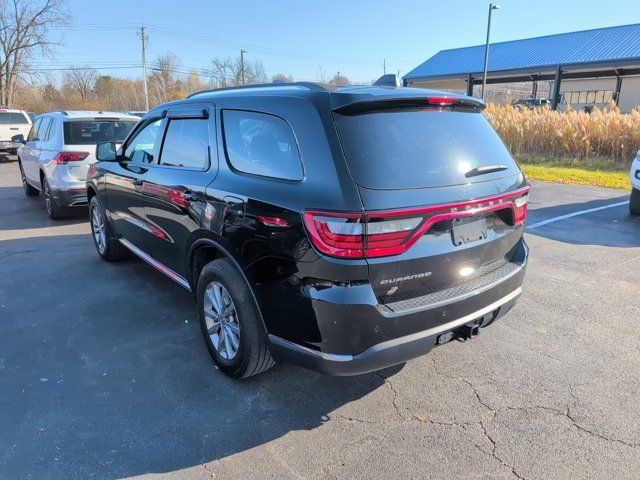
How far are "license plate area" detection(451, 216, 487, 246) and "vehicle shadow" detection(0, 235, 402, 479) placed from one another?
1.16 metres

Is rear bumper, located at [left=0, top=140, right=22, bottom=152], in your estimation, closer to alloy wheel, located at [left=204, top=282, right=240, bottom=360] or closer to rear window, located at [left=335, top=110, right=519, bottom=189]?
alloy wheel, located at [left=204, top=282, right=240, bottom=360]

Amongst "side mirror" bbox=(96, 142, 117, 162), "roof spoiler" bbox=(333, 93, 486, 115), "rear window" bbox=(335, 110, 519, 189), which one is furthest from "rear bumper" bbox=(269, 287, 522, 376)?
"side mirror" bbox=(96, 142, 117, 162)

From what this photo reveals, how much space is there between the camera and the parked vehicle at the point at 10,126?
1686 cm

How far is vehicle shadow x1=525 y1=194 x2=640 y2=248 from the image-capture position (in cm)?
657

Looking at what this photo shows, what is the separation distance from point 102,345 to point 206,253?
120 cm

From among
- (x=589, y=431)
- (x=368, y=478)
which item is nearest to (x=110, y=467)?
(x=368, y=478)

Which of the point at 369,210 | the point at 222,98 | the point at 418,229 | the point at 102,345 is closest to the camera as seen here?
the point at 369,210

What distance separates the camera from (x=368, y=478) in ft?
7.84

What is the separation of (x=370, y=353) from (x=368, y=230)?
0.65 meters

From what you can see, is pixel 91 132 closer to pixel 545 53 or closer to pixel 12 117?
pixel 12 117

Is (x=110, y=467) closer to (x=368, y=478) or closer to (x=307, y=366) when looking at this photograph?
(x=307, y=366)

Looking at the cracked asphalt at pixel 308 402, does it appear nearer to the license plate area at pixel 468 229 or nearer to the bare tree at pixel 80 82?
the license plate area at pixel 468 229

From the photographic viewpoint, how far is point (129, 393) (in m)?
3.11

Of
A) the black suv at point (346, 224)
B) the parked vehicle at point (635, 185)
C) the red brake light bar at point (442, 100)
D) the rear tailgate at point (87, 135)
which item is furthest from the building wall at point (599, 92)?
the black suv at point (346, 224)
